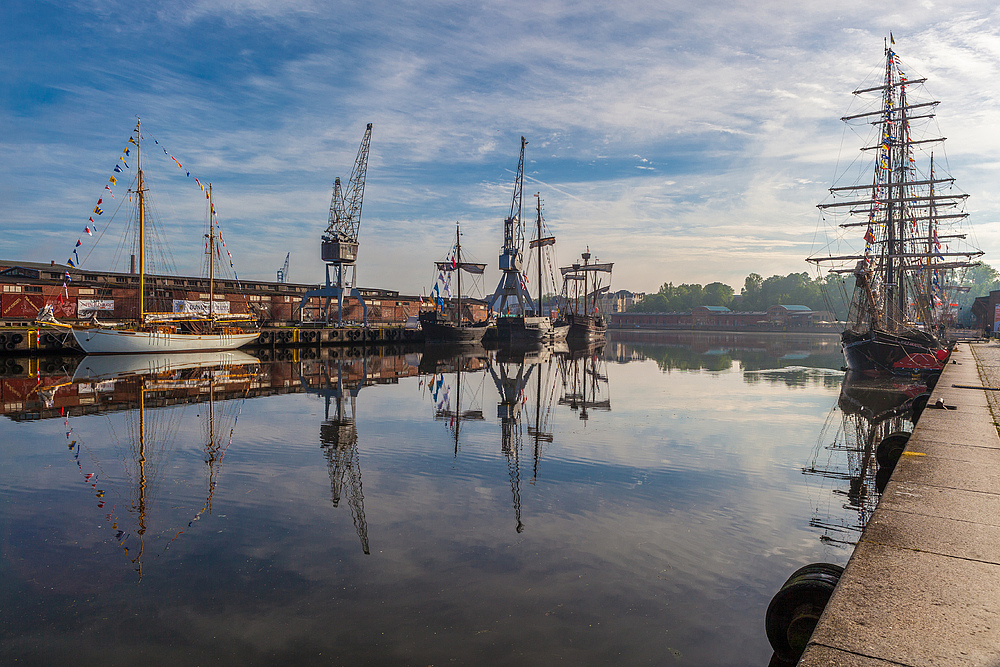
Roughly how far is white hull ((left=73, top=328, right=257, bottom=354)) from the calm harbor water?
1035 inches

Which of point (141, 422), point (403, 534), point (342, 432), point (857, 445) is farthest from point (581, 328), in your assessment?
point (403, 534)

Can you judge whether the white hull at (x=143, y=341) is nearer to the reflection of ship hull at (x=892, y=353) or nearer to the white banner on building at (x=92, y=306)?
the white banner on building at (x=92, y=306)

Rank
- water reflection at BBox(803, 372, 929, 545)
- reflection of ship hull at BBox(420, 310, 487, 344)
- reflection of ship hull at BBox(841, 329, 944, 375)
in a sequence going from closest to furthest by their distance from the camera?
water reflection at BBox(803, 372, 929, 545) → reflection of ship hull at BBox(841, 329, 944, 375) → reflection of ship hull at BBox(420, 310, 487, 344)

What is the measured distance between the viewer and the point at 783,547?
814 centimetres

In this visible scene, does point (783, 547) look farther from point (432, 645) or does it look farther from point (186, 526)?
point (186, 526)

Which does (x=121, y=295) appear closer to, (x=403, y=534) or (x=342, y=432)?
(x=342, y=432)

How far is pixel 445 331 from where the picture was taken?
65625 millimetres

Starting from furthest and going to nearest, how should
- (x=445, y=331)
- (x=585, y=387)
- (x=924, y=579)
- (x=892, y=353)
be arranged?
(x=445, y=331) → (x=892, y=353) → (x=585, y=387) → (x=924, y=579)

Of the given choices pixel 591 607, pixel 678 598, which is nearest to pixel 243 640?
pixel 591 607

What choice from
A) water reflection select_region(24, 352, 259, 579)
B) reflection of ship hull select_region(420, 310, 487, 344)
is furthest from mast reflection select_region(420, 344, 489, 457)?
reflection of ship hull select_region(420, 310, 487, 344)

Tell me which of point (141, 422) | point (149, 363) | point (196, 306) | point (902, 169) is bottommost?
point (141, 422)

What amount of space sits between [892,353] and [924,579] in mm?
34843

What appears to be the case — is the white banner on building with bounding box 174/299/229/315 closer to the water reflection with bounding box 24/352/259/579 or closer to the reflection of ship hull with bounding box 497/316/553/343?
the water reflection with bounding box 24/352/259/579

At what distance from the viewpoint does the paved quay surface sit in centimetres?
343
